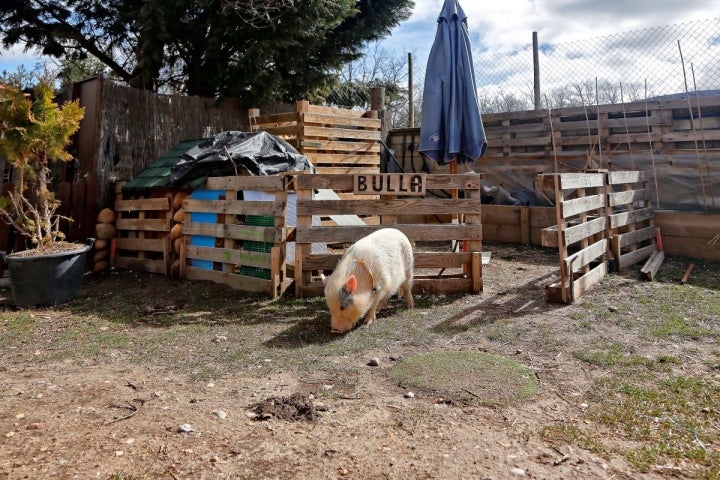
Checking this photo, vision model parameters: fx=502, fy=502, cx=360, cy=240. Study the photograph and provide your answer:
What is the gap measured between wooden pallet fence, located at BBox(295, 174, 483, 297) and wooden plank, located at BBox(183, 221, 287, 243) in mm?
300

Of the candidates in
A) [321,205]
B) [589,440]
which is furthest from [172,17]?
[589,440]

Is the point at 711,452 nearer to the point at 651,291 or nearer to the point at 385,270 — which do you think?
the point at 385,270

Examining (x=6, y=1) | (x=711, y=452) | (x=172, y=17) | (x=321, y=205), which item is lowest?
(x=711, y=452)

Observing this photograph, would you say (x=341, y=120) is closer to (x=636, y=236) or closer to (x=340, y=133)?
(x=340, y=133)

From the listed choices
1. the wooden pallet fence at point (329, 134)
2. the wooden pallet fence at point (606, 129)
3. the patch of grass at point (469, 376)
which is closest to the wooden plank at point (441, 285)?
the patch of grass at point (469, 376)

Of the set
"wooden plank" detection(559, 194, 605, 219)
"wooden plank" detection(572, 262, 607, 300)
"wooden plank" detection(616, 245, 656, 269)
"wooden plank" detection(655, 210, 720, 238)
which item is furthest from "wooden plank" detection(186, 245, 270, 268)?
"wooden plank" detection(655, 210, 720, 238)

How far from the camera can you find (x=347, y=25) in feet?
37.1

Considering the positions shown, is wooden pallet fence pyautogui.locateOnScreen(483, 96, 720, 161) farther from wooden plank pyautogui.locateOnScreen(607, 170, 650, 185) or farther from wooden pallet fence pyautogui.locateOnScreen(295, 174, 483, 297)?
wooden pallet fence pyautogui.locateOnScreen(295, 174, 483, 297)

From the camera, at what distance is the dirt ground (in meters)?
2.52

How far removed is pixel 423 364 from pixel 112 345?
2.82 meters

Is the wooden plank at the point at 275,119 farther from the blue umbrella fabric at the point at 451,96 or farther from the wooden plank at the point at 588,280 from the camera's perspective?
the wooden plank at the point at 588,280

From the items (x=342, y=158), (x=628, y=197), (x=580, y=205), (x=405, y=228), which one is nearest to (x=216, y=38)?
(x=342, y=158)

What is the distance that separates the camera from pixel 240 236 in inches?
256

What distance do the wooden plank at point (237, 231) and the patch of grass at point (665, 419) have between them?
3886 mm
